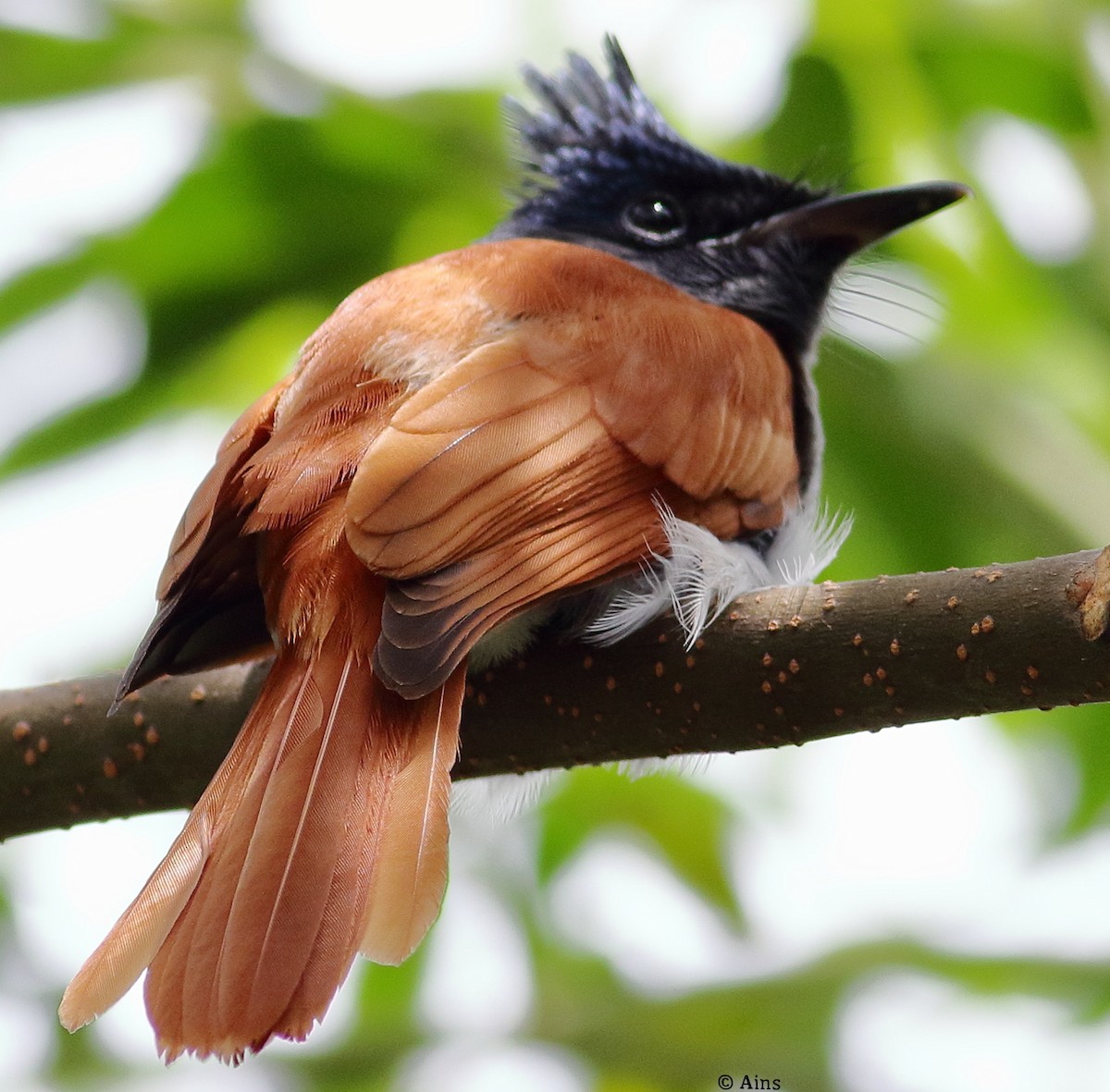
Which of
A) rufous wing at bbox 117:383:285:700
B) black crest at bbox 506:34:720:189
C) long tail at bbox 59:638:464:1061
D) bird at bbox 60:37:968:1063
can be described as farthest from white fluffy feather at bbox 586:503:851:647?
black crest at bbox 506:34:720:189

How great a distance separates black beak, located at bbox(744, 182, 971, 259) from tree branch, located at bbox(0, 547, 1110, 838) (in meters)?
1.62

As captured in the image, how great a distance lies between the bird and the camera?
206 cm

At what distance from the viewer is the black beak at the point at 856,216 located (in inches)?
139

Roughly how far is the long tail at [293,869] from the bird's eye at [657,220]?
73.4 inches

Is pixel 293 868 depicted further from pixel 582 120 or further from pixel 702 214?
pixel 582 120

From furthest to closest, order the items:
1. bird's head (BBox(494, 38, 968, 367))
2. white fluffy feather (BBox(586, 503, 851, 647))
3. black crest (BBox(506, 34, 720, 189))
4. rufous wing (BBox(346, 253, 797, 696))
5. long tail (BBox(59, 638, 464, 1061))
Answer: black crest (BBox(506, 34, 720, 189)) < bird's head (BBox(494, 38, 968, 367)) < white fluffy feather (BBox(586, 503, 851, 647)) < rufous wing (BBox(346, 253, 797, 696)) < long tail (BBox(59, 638, 464, 1061))

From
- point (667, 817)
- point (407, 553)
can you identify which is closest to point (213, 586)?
point (407, 553)

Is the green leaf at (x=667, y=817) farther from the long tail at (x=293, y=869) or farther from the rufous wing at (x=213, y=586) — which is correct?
the long tail at (x=293, y=869)

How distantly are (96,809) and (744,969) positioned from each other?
2.40 meters

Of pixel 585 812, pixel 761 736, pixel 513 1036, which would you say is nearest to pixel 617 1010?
pixel 513 1036

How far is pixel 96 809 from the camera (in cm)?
266

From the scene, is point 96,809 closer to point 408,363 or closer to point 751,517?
point 408,363

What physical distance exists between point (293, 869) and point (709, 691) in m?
0.68

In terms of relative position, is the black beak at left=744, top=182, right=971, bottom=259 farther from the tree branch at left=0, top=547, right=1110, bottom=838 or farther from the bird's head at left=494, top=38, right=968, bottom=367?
the tree branch at left=0, top=547, right=1110, bottom=838
